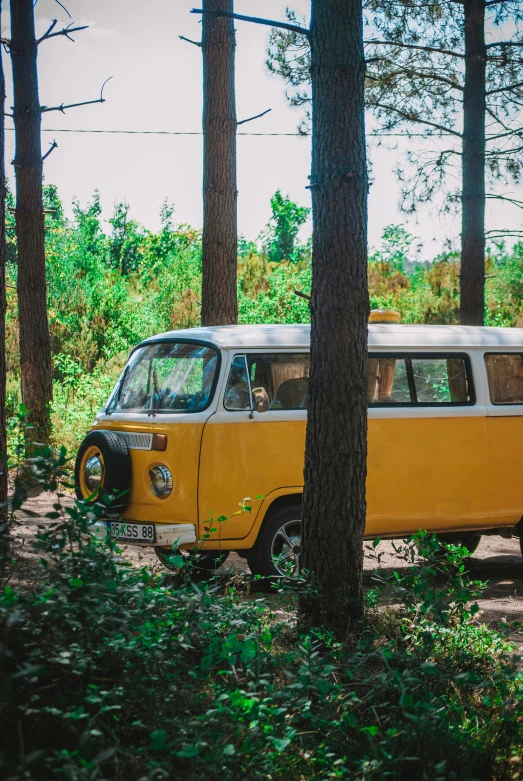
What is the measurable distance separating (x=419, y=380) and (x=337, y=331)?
317 cm

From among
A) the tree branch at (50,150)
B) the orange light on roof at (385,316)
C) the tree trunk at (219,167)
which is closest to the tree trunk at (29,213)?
the tree branch at (50,150)

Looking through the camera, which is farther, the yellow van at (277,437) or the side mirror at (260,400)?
the side mirror at (260,400)

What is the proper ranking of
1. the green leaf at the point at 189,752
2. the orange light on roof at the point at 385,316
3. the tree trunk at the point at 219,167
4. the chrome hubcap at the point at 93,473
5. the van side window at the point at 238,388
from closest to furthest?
1. the green leaf at the point at 189,752
2. the chrome hubcap at the point at 93,473
3. the van side window at the point at 238,388
4. the orange light on roof at the point at 385,316
5. the tree trunk at the point at 219,167

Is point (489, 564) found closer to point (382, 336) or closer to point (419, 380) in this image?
point (419, 380)

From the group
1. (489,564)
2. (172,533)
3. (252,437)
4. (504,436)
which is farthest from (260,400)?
(489,564)

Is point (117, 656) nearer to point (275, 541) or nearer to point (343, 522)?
point (343, 522)

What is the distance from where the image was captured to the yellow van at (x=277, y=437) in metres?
7.37

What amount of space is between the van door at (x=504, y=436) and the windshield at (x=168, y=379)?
285 cm

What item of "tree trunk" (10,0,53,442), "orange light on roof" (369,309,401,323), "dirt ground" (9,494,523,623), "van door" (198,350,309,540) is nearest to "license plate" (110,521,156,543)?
"dirt ground" (9,494,523,623)

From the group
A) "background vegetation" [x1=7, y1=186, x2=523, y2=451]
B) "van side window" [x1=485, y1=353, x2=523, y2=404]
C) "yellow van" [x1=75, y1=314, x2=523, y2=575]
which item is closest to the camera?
"yellow van" [x1=75, y1=314, x2=523, y2=575]

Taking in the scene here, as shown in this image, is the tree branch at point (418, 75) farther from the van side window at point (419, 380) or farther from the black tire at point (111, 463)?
the black tire at point (111, 463)

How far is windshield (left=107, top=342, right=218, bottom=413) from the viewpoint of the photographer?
7.64 m

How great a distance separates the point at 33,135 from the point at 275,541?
30.6 feet

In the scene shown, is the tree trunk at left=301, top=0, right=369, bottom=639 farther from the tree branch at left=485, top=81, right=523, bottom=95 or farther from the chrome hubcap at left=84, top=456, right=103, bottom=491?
the tree branch at left=485, top=81, right=523, bottom=95
